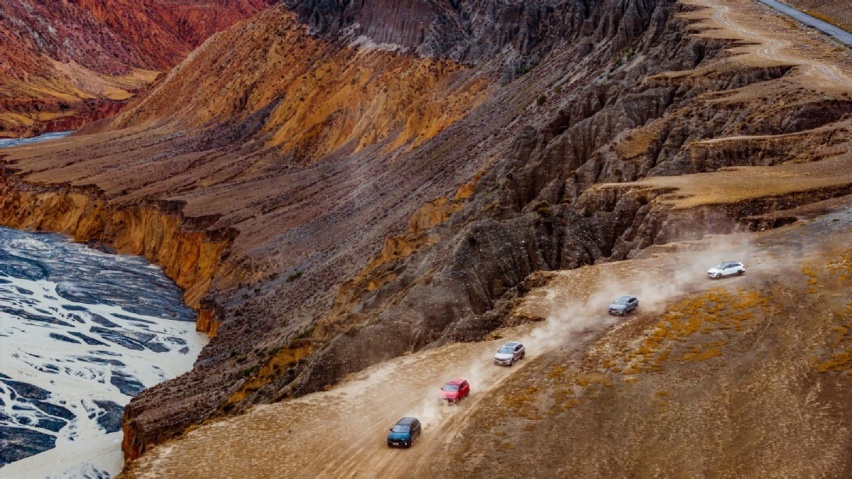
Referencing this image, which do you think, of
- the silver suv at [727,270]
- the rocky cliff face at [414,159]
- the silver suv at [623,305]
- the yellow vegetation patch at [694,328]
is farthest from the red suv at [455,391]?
the silver suv at [727,270]

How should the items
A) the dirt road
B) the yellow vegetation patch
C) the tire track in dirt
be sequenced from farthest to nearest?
the dirt road
the tire track in dirt
the yellow vegetation patch

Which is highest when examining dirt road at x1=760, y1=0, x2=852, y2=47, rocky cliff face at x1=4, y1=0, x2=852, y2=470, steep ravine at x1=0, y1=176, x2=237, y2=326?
dirt road at x1=760, y1=0, x2=852, y2=47

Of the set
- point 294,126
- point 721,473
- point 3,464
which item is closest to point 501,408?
point 721,473

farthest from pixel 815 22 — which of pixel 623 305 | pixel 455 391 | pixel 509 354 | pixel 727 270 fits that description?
pixel 455 391

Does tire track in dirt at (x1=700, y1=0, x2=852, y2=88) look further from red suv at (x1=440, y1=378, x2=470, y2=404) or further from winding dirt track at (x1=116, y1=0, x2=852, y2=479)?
red suv at (x1=440, y1=378, x2=470, y2=404)

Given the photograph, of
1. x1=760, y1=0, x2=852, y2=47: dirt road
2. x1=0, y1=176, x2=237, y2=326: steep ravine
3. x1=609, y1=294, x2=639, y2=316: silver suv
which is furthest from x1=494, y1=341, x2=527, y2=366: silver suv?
x1=0, y1=176, x2=237, y2=326: steep ravine

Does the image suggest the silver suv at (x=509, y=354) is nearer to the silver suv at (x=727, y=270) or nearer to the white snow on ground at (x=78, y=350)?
the silver suv at (x=727, y=270)
